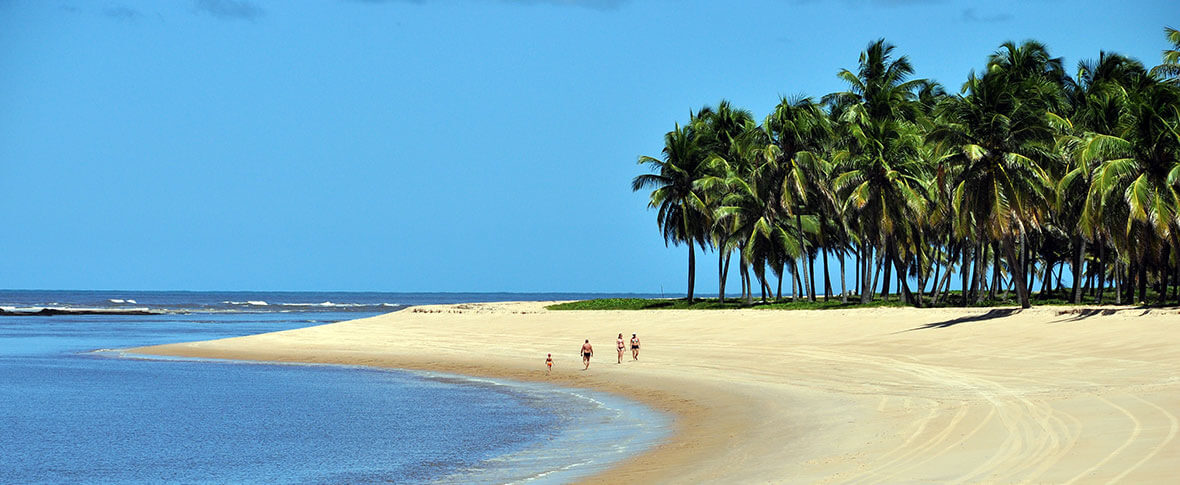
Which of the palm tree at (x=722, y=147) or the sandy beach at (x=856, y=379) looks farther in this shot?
the palm tree at (x=722, y=147)

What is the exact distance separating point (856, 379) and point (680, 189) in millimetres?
42823

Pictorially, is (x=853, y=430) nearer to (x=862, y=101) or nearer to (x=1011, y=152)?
(x=1011, y=152)

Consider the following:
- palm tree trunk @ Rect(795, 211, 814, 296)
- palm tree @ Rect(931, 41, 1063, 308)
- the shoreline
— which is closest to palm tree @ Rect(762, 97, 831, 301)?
palm tree trunk @ Rect(795, 211, 814, 296)

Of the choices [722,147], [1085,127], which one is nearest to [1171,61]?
[1085,127]

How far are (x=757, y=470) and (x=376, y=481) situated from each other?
246 inches

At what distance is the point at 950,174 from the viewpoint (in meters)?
48.9

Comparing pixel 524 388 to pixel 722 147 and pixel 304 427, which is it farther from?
pixel 722 147

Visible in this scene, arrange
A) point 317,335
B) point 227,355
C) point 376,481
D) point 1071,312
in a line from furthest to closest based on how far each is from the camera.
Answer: point 317,335 → point 227,355 → point 1071,312 → point 376,481

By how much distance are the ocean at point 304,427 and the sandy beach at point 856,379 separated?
188 centimetres

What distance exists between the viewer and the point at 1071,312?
128ft

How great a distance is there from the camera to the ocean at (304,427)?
1844 centimetres

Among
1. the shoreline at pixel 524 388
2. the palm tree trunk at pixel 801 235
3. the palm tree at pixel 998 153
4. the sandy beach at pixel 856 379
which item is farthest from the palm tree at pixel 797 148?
the shoreline at pixel 524 388

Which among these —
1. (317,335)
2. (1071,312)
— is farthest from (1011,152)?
(317,335)

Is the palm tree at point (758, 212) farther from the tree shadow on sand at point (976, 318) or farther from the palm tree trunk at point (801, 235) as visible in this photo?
the tree shadow on sand at point (976, 318)
